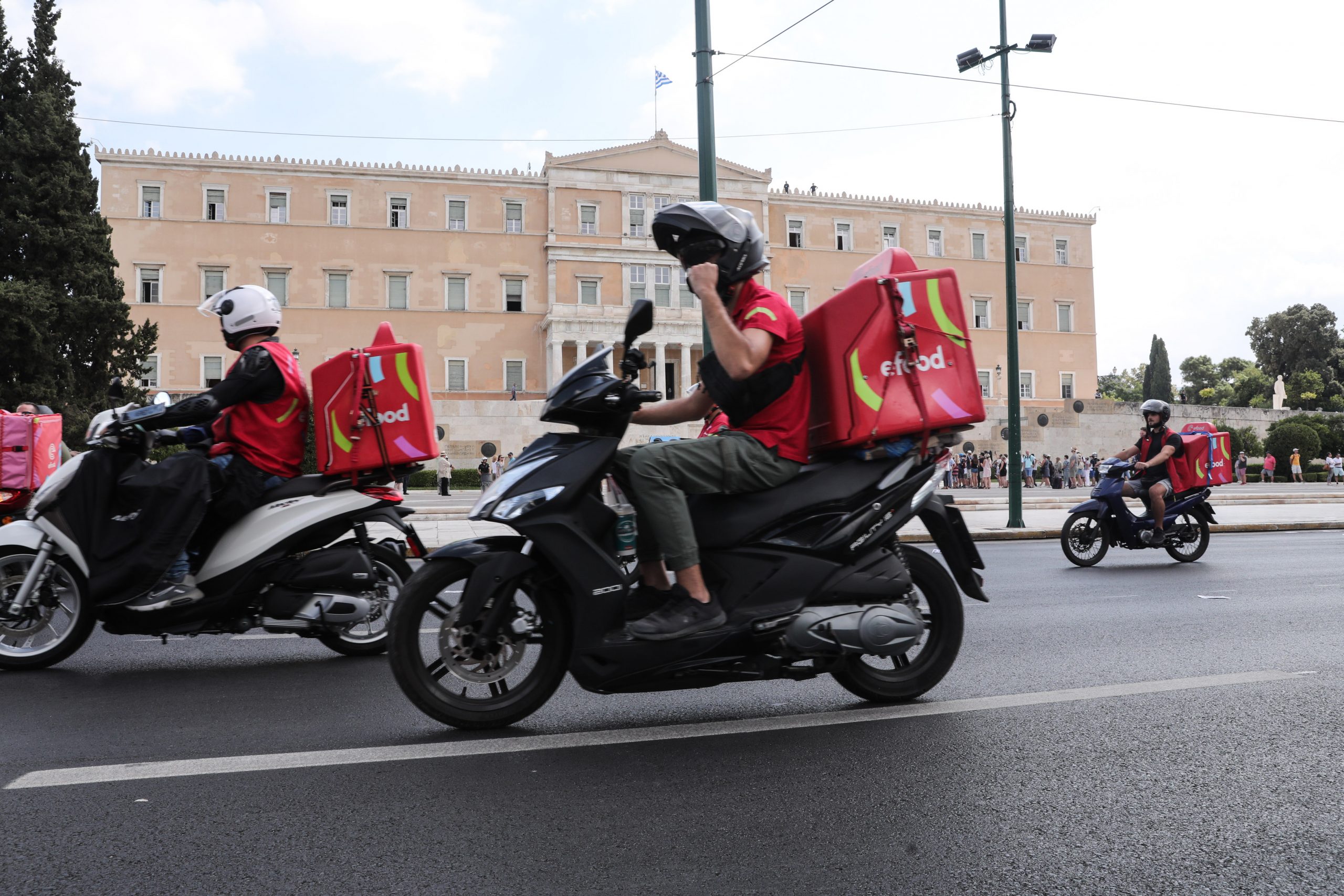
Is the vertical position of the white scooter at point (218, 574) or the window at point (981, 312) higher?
the window at point (981, 312)

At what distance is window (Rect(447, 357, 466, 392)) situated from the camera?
53.7 meters

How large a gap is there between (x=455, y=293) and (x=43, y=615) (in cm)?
5043

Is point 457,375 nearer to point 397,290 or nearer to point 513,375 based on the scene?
point 513,375

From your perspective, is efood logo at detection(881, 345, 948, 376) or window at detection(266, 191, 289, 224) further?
window at detection(266, 191, 289, 224)

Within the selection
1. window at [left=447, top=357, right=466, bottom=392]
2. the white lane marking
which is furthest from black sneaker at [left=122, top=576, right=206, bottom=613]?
window at [left=447, top=357, right=466, bottom=392]

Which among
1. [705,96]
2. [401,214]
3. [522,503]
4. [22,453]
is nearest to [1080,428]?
[401,214]

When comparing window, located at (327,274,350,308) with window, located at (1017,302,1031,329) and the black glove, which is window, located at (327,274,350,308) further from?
the black glove

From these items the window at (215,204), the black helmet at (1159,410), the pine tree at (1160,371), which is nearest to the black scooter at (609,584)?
the black helmet at (1159,410)

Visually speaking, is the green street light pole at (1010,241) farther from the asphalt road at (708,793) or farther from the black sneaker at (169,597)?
the black sneaker at (169,597)

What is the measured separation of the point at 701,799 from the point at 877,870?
0.63 metres

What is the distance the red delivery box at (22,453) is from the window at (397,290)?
46.0 m

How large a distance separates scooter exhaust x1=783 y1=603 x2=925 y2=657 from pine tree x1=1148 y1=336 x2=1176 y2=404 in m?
90.3

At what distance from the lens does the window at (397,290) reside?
53.2 meters

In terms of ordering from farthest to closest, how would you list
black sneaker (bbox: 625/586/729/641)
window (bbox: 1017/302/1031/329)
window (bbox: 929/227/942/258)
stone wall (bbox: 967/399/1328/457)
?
window (bbox: 1017/302/1031/329), window (bbox: 929/227/942/258), stone wall (bbox: 967/399/1328/457), black sneaker (bbox: 625/586/729/641)
